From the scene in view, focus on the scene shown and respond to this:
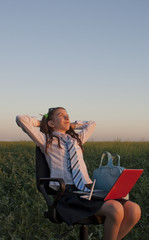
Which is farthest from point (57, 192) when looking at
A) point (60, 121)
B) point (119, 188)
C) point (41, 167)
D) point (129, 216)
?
point (60, 121)

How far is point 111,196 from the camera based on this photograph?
3.33m

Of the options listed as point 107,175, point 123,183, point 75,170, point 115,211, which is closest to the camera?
point 115,211

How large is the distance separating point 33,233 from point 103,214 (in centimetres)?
234

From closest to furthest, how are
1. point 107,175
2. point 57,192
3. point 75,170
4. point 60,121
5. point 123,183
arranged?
point 123,183 → point 57,192 → point 107,175 → point 75,170 → point 60,121

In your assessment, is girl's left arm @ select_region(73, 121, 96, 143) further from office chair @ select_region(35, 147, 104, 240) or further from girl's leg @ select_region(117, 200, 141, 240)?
girl's leg @ select_region(117, 200, 141, 240)

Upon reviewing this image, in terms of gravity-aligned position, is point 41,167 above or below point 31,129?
below

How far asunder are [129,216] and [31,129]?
142cm

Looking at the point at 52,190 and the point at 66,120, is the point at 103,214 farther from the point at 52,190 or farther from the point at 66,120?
the point at 66,120

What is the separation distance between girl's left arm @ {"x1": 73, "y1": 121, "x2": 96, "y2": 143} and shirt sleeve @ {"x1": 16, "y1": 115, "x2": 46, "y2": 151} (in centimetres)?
58

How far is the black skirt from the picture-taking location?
3.24m

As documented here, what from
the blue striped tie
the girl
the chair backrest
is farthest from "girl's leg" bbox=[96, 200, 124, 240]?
the chair backrest

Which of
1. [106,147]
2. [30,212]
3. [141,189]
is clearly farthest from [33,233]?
[106,147]

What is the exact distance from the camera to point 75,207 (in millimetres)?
3361

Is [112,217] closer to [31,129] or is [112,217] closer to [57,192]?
[57,192]
